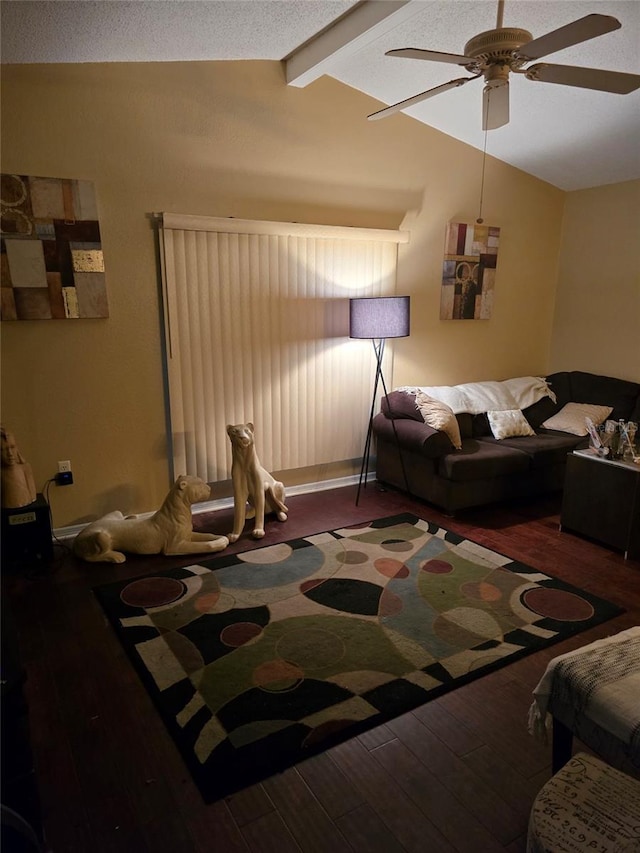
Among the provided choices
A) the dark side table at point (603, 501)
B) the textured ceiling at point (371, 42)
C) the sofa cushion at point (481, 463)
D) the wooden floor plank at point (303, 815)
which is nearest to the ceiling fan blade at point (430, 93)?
the textured ceiling at point (371, 42)

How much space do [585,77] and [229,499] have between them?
124 inches

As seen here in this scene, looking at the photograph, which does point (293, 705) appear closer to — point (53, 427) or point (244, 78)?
point (53, 427)

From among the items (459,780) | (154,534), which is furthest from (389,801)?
(154,534)

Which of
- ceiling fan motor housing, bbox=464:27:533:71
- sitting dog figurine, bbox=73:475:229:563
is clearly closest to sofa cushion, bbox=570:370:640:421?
ceiling fan motor housing, bbox=464:27:533:71

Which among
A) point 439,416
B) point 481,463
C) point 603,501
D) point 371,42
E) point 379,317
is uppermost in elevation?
point 371,42

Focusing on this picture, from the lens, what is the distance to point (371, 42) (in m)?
3.07

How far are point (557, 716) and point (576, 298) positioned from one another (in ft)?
14.8

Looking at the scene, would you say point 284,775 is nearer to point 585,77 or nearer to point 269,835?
point 269,835

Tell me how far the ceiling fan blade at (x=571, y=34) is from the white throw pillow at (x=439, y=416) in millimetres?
2289

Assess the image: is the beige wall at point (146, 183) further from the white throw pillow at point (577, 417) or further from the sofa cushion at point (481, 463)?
the white throw pillow at point (577, 417)

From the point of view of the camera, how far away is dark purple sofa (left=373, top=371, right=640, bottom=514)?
150 inches

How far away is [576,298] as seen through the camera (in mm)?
5180

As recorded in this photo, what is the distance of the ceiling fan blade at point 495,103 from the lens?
2324mm

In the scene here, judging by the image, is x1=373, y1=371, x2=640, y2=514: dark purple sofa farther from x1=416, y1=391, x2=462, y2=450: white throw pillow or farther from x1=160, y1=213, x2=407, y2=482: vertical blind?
x1=160, y1=213, x2=407, y2=482: vertical blind
